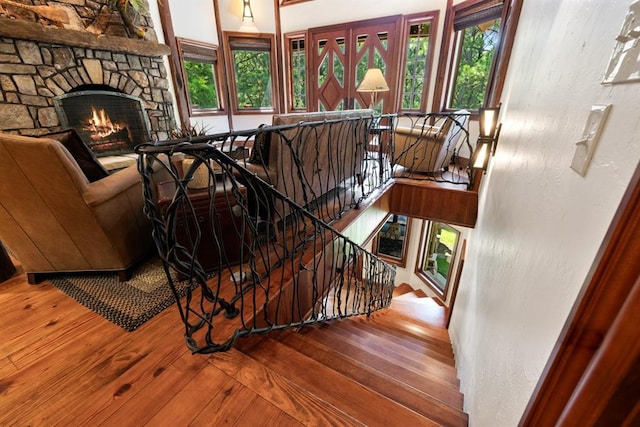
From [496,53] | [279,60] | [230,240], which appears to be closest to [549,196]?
[230,240]

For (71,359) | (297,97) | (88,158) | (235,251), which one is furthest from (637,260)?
(297,97)

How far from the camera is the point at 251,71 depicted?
5605 mm

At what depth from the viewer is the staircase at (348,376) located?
3.29ft

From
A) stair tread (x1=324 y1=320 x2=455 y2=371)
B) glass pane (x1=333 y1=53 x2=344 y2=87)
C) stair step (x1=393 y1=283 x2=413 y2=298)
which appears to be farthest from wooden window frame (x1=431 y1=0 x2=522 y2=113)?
stair step (x1=393 y1=283 x2=413 y2=298)

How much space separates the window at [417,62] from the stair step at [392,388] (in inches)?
167

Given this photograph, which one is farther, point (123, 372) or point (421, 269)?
point (421, 269)

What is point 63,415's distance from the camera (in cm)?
99

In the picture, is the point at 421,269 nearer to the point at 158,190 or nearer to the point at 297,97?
the point at 297,97

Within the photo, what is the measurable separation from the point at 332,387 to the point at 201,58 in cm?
576

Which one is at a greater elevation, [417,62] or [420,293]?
[417,62]

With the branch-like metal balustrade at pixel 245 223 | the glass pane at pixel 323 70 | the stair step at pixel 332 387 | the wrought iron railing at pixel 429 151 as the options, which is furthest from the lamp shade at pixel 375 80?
the stair step at pixel 332 387

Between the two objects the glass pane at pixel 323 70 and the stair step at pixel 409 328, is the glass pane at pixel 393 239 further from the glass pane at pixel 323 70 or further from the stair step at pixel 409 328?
the glass pane at pixel 323 70

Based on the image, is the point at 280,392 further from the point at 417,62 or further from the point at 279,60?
the point at 279,60

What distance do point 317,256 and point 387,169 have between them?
2.19 m
